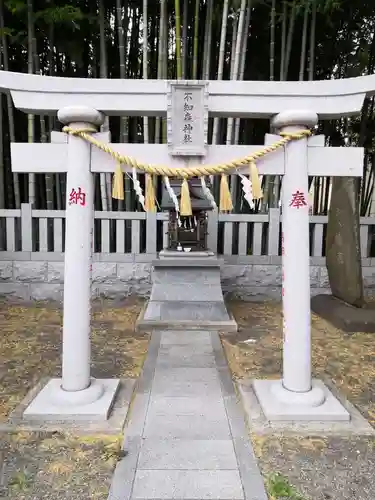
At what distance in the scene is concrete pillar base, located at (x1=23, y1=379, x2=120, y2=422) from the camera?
9.19ft

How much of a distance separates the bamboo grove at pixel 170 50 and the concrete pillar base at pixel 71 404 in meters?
3.83

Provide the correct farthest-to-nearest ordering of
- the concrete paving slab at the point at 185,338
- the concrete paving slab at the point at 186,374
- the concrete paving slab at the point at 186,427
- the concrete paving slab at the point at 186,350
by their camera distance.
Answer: the concrete paving slab at the point at 185,338 → the concrete paving slab at the point at 186,350 → the concrete paving slab at the point at 186,374 → the concrete paving slab at the point at 186,427

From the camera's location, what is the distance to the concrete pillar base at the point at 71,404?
2.80m

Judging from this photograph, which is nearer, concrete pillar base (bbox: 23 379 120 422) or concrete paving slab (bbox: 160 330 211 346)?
concrete pillar base (bbox: 23 379 120 422)

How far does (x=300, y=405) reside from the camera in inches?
114

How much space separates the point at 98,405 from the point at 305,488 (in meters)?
1.47

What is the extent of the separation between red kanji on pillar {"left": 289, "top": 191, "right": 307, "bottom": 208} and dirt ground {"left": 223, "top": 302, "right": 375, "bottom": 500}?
5.13 ft

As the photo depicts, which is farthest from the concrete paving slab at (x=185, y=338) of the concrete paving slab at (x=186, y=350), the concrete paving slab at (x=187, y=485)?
the concrete paving slab at (x=187, y=485)

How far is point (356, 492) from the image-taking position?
2.15 meters

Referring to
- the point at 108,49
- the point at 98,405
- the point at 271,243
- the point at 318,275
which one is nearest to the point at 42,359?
the point at 98,405

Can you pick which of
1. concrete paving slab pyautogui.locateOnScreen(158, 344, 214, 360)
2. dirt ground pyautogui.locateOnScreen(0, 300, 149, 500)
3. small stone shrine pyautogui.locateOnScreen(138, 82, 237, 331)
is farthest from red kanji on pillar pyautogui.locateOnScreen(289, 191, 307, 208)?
small stone shrine pyautogui.locateOnScreen(138, 82, 237, 331)

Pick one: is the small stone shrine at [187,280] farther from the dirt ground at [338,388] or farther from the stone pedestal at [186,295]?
the dirt ground at [338,388]

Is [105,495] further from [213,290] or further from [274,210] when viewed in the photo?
[274,210]

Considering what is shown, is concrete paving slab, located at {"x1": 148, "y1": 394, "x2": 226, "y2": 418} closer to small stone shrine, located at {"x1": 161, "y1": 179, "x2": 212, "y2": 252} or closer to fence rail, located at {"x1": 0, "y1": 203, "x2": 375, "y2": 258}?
small stone shrine, located at {"x1": 161, "y1": 179, "x2": 212, "y2": 252}
